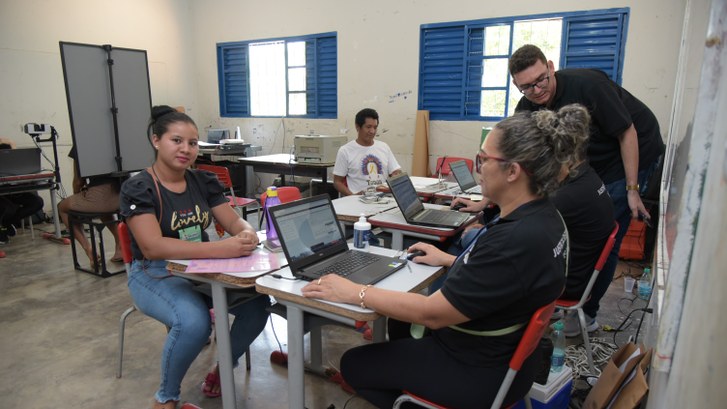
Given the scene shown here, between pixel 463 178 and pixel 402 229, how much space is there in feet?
4.26

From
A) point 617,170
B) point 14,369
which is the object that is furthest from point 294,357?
point 617,170

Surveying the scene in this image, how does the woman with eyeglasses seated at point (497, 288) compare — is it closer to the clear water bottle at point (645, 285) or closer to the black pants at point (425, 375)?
the black pants at point (425, 375)

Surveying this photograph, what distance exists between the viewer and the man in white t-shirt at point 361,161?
3.77 meters

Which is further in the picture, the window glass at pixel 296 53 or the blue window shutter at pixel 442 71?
the window glass at pixel 296 53

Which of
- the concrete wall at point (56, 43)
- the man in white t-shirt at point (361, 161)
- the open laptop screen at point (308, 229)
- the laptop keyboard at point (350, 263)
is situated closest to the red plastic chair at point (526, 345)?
the laptop keyboard at point (350, 263)

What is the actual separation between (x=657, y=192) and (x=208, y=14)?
6.60 m

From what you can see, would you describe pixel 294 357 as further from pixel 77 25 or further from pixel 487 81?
pixel 77 25

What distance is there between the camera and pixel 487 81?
5.07 meters

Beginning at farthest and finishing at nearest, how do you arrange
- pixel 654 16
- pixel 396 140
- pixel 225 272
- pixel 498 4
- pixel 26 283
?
pixel 396 140, pixel 498 4, pixel 654 16, pixel 26 283, pixel 225 272

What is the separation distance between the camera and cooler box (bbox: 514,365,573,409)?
164 cm

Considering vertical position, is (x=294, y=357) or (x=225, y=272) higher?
(x=225, y=272)

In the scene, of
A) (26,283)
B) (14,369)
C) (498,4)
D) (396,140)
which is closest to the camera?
(14,369)

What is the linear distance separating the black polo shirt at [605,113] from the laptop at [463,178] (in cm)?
95

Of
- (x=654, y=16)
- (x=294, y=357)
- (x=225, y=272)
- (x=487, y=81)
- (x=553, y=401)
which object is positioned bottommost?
(x=553, y=401)
